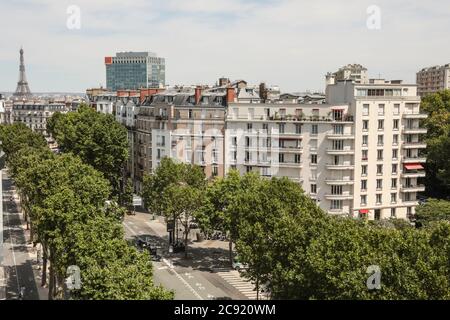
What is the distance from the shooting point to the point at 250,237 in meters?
33.4

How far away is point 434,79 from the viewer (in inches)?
6294

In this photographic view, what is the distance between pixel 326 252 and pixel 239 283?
735 inches

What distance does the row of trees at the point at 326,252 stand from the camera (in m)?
21.6

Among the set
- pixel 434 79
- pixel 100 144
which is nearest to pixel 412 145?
pixel 100 144

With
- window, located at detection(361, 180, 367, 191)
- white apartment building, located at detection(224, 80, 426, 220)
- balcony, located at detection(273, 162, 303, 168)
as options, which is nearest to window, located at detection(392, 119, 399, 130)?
white apartment building, located at detection(224, 80, 426, 220)

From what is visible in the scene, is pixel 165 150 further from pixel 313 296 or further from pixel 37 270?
pixel 313 296

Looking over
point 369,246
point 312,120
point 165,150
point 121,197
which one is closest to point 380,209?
point 312,120

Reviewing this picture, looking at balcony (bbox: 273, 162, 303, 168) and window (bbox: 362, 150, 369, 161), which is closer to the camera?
window (bbox: 362, 150, 369, 161)

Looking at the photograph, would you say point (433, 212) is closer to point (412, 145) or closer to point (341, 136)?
point (412, 145)

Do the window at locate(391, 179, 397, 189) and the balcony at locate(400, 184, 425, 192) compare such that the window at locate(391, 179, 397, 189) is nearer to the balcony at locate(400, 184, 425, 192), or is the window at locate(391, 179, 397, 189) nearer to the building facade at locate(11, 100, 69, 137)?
the balcony at locate(400, 184, 425, 192)

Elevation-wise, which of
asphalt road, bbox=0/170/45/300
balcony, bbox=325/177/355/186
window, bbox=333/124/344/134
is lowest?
asphalt road, bbox=0/170/45/300

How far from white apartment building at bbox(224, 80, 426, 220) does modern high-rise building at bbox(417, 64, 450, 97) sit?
102501mm

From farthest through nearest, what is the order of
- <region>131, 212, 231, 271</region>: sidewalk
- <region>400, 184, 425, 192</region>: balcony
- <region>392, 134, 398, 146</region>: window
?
<region>400, 184, 425, 192</region>: balcony < <region>392, 134, 398, 146</region>: window < <region>131, 212, 231, 271</region>: sidewalk

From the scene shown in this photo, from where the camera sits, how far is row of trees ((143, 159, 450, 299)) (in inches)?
851
